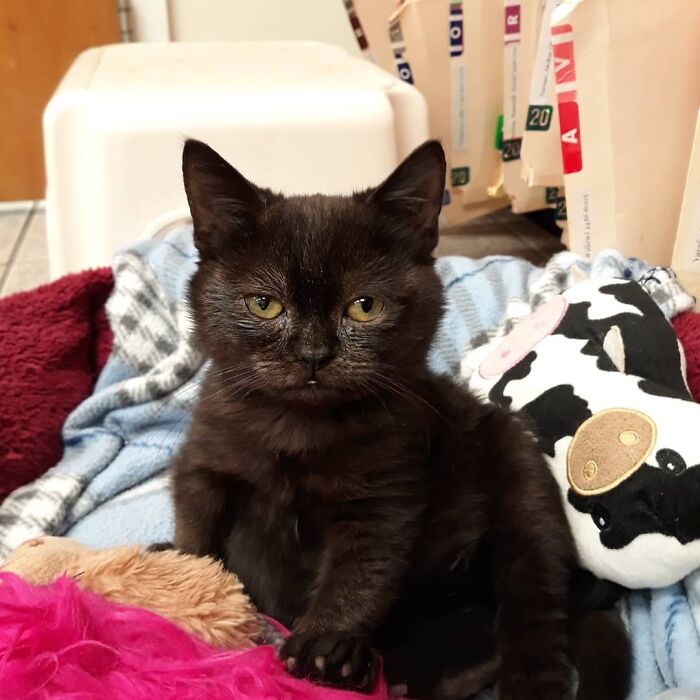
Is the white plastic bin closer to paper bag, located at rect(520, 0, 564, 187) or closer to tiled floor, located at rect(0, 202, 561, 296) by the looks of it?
paper bag, located at rect(520, 0, 564, 187)

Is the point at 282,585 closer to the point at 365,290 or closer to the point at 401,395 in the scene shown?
the point at 401,395

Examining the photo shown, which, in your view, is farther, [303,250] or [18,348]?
[18,348]

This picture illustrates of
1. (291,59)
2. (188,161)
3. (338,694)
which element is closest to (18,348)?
(188,161)

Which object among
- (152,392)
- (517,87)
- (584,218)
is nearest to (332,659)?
(152,392)

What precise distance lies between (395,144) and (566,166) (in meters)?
0.42

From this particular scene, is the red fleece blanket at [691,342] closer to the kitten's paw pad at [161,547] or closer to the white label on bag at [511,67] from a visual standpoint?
the kitten's paw pad at [161,547]

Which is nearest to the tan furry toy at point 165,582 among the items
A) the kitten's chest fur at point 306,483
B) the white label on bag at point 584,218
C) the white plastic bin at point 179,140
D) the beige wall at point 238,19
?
the kitten's chest fur at point 306,483

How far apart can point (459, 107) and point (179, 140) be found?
0.94 meters

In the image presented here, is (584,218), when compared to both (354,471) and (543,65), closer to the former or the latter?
(543,65)

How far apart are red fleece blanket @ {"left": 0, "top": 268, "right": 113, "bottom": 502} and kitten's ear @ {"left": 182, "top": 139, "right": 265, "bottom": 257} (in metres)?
0.65

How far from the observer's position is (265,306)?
0.84m

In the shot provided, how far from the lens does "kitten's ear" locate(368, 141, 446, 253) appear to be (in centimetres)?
88

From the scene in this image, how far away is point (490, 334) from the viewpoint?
1573 mm

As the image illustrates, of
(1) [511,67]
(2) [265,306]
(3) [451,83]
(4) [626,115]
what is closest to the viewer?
(2) [265,306]
